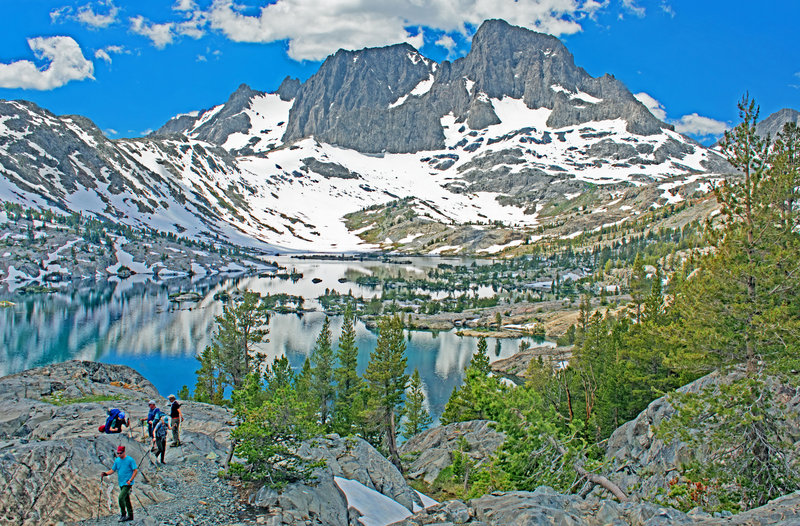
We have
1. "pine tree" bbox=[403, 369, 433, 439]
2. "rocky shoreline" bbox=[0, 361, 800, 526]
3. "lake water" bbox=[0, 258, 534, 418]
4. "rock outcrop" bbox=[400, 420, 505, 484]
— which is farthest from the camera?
"lake water" bbox=[0, 258, 534, 418]

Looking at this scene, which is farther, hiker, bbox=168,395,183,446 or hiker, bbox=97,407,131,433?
hiker, bbox=168,395,183,446

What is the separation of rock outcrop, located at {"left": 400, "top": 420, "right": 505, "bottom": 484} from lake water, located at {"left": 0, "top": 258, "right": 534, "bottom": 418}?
17.0 metres

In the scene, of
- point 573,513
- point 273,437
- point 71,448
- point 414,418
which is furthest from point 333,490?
point 414,418

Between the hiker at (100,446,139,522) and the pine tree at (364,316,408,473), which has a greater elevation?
the hiker at (100,446,139,522)

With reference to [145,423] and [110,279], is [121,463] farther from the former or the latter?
[110,279]

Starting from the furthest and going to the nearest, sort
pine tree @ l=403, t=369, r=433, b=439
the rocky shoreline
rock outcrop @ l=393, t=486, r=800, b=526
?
1. pine tree @ l=403, t=369, r=433, b=439
2. the rocky shoreline
3. rock outcrop @ l=393, t=486, r=800, b=526

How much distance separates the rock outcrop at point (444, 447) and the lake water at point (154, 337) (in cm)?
1701

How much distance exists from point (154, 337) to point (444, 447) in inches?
2629

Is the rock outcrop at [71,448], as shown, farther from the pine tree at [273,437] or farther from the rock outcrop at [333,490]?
the rock outcrop at [333,490]

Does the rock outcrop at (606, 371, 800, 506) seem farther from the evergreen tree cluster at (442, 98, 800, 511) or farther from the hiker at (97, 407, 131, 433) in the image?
the hiker at (97, 407, 131, 433)

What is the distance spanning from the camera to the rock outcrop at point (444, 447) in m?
33.1

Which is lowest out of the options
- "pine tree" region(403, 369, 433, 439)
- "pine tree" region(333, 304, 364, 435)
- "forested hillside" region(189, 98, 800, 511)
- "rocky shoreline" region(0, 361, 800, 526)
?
"pine tree" region(403, 369, 433, 439)

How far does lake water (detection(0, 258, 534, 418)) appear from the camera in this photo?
69500 mm

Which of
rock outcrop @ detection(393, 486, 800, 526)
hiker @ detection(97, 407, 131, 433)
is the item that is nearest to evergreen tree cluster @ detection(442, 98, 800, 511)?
rock outcrop @ detection(393, 486, 800, 526)
